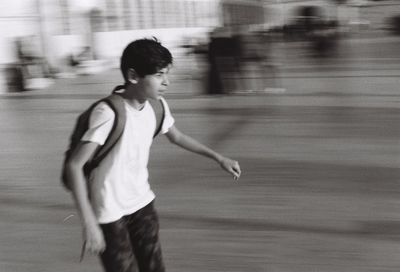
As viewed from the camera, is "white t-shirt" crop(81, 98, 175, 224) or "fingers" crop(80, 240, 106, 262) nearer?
"fingers" crop(80, 240, 106, 262)

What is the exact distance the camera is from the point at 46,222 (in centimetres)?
515

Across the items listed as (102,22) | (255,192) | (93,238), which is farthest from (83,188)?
(102,22)

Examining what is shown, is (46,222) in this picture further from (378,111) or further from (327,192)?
(378,111)

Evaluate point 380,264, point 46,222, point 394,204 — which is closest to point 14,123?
point 46,222

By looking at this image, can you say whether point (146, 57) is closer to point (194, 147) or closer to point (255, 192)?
point (194, 147)

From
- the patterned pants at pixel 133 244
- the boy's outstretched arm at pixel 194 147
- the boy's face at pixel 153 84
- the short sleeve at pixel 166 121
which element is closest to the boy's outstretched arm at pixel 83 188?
the patterned pants at pixel 133 244

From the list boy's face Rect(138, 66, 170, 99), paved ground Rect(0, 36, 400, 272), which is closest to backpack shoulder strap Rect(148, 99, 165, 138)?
boy's face Rect(138, 66, 170, 99)

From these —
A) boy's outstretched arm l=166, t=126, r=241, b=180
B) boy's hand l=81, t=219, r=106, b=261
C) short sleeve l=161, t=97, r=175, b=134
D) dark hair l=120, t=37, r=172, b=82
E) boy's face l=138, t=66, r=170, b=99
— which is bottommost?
boy's hand l=81, t=219, r=106, b=261

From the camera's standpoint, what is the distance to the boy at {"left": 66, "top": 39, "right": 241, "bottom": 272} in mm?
2695

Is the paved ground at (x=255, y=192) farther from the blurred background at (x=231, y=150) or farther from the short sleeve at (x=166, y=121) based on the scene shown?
the short sleeve at (x=166, y=121)

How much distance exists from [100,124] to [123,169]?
24 cm

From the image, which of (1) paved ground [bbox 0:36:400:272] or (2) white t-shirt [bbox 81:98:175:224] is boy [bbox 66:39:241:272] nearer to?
(2) white t-shirt [bbox 81:98:175:224]

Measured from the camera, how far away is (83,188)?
2688 millimetres

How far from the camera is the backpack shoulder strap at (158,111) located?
9.79ft
